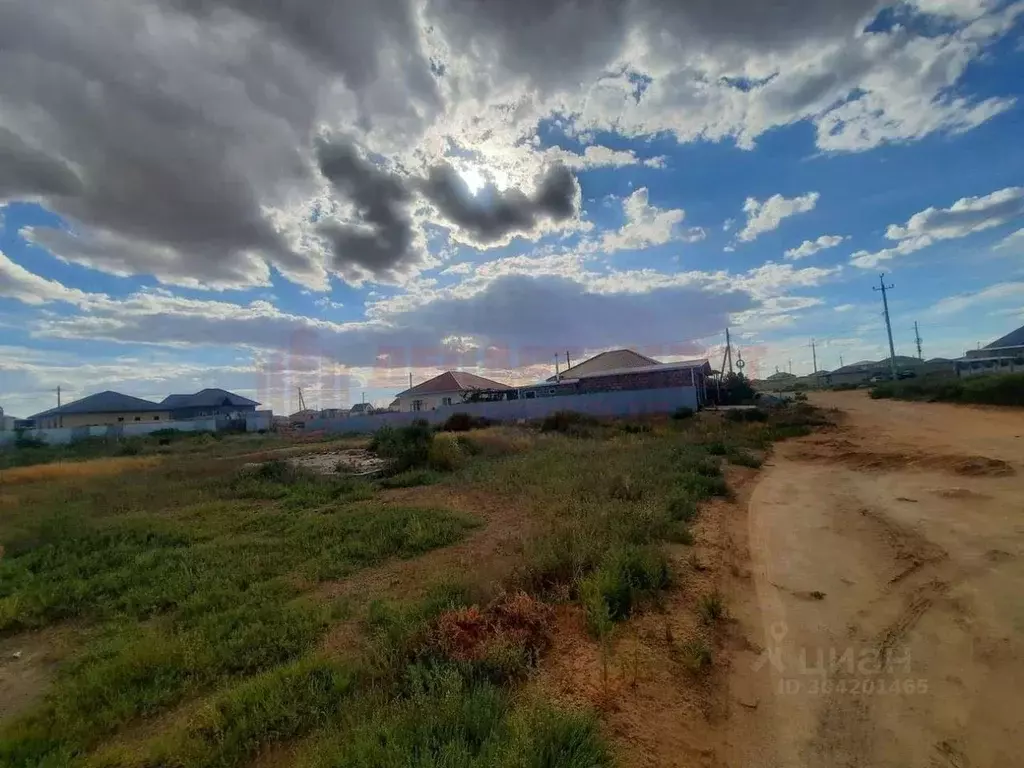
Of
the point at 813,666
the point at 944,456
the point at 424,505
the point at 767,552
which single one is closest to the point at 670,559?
the point at 767,552

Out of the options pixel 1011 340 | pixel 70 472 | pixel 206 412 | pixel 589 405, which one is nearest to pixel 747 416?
pixel 589 405

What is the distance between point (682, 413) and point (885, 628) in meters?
21.7

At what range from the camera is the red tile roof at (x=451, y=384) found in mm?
50062

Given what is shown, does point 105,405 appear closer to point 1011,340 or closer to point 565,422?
point 565,422

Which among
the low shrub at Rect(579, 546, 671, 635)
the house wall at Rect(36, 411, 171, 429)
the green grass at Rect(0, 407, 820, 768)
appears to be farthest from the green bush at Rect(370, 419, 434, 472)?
the house wall at Rect(36, 411, 171, 429)

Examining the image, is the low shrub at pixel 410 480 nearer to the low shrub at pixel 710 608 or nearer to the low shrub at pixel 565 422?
the low shrub at pixel 710 608

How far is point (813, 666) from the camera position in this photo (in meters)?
3.74

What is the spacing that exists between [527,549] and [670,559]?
1.60 meters

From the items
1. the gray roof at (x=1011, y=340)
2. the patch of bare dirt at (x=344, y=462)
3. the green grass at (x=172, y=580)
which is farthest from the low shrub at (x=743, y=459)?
the gray roof at (x=1011, y=340)

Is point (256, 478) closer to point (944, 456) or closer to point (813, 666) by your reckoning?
point (813, 666)

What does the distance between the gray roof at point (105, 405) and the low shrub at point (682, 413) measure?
55144mm

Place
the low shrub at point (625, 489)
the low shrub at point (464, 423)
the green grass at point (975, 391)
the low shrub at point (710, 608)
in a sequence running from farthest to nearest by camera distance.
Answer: the low shrub at point (464, 423) < the green grass at point (975, 391) < the low shrub at point (625, 489) < the low shrub at point (710, 608)

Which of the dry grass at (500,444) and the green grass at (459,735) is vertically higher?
the dry grass at (500,444)

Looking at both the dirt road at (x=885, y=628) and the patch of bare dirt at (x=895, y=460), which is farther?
the patch of bare dirt at (x=895, y=460)
